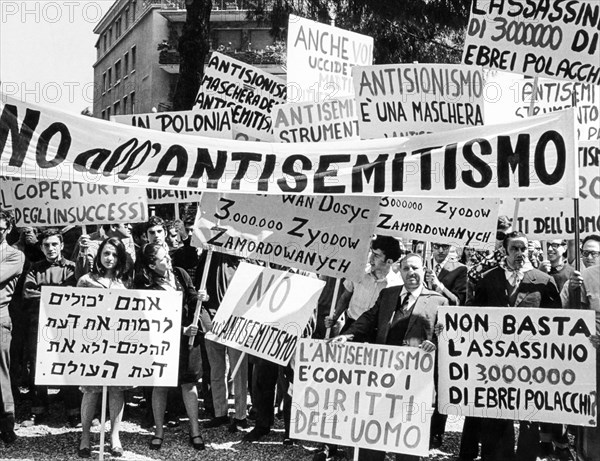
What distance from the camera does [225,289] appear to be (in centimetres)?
806

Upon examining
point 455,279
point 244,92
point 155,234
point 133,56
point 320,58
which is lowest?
point 455,279

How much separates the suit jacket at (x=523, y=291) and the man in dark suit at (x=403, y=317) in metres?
0.61

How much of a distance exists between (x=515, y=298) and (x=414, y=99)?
7.68ft

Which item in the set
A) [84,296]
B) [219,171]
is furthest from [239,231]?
[84,296]

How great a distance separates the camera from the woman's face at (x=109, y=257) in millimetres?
6984

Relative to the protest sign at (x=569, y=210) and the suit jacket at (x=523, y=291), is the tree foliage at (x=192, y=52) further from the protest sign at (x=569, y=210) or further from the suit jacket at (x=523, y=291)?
the suit jacket at (x=523, y=291)

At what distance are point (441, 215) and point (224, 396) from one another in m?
2.73

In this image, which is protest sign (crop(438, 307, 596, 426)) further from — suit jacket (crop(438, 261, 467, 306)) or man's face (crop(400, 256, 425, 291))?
suit jacket (crop(438, 261, 467, 306))

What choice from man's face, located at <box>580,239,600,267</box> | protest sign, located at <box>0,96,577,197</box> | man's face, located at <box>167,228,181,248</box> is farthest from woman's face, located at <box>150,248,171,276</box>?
man's face, located at <box>580,239,600,267</box>

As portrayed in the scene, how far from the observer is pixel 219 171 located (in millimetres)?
6844

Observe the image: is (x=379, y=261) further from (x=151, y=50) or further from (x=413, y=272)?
(x=151, y=50)

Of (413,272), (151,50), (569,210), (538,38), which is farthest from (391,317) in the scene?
(151,50)

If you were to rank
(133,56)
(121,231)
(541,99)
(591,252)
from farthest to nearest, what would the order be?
1. (133,56)
2. (121,231)
3. (541,99)
4. (591,252)

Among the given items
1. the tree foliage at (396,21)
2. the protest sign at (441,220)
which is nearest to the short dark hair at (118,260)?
the protest sign at (441,220)
